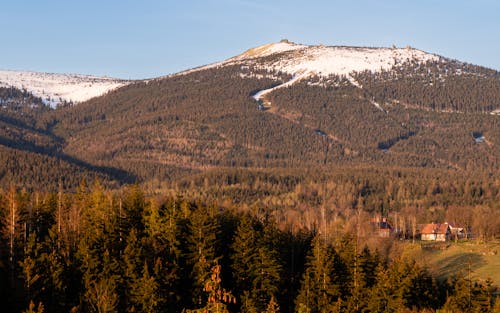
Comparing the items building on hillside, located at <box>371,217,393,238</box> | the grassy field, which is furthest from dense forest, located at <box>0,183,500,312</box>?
building on hillside, located at <box>371,217,393,238</box>

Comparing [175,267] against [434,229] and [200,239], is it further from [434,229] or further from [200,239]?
[434,229]

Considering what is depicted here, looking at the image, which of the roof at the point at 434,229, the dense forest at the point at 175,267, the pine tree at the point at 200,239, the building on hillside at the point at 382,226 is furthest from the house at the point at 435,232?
the pine tree at the point at 200,239

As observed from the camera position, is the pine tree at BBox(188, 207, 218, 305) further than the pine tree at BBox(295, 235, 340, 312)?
No

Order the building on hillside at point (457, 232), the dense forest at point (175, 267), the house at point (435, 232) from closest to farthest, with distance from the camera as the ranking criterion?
1. the dense forest at point (175, 267)
2. the house at point (435, 232)
3. the building on hillside at point (457, 232)

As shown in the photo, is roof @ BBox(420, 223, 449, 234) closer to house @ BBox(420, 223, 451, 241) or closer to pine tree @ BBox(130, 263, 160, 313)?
house @ BBox(420, 223, 451, 241)

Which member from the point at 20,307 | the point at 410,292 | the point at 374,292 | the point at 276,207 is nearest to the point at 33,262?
the point at 20,307

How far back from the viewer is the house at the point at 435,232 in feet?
588

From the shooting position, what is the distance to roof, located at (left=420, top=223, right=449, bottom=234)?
182 m

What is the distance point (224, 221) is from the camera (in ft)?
346

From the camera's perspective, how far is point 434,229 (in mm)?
182750

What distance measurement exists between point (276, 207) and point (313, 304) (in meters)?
109

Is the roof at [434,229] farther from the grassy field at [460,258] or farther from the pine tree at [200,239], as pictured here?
the pine tree at [200,239]

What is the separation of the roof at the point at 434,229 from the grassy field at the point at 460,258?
13.7 m

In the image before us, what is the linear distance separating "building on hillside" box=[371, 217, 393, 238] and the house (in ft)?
27.7
